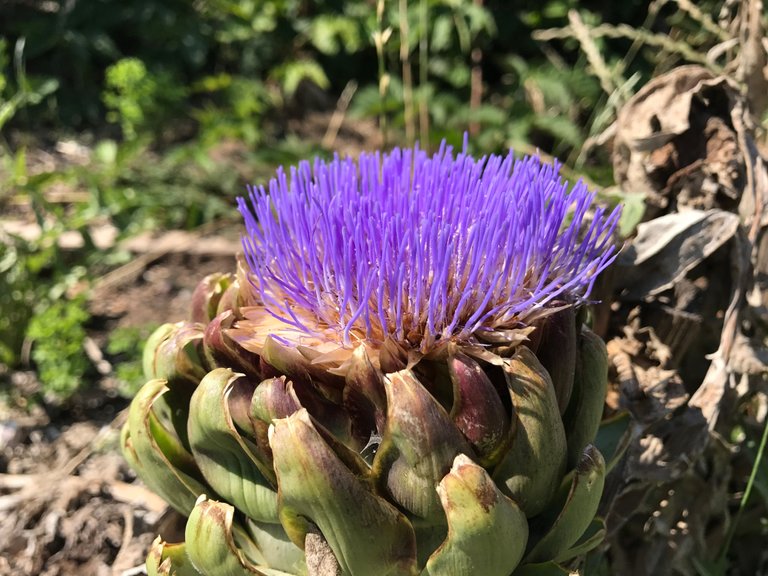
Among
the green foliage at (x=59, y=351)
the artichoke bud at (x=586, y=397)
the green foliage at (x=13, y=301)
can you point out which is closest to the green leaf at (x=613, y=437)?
the artichoke bud at (x=586, y=397)

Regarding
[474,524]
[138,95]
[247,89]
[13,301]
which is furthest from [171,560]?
[247,89]

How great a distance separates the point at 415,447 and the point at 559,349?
182mm

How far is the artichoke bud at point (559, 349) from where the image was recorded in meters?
0.75

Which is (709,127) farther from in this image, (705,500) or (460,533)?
(460,533)

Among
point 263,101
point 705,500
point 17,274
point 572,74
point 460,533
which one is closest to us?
point 460,533

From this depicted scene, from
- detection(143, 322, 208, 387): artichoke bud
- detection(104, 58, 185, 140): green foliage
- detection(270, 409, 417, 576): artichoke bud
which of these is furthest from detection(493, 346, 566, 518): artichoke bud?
detection(104, 58, 185, 140): green foliage

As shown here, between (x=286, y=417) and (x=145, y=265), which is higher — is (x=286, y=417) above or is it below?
above

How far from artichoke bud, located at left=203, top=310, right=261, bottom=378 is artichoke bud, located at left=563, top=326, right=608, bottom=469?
0.31 meters

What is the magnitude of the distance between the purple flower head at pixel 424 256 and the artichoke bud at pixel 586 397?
0.06m

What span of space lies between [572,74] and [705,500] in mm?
1431

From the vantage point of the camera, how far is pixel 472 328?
730 millimetres

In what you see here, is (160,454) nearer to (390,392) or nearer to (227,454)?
(227,454)

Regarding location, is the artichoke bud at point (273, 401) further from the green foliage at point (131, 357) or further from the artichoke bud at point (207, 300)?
the green foliage at point (131, 357)

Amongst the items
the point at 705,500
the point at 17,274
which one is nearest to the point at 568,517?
the point at 705,500
